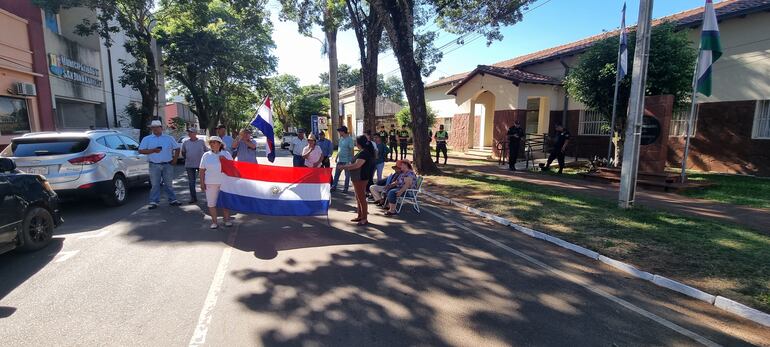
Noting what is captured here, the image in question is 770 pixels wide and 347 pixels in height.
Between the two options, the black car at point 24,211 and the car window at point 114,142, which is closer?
the black car at point 24,211

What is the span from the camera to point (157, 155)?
798cm

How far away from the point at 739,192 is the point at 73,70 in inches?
988

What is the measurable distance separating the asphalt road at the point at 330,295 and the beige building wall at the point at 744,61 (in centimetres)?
1149

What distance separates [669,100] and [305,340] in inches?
436

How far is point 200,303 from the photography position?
3.86m

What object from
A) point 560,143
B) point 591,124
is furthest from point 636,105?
point 591,124

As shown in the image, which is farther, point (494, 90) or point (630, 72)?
point (494, 90)

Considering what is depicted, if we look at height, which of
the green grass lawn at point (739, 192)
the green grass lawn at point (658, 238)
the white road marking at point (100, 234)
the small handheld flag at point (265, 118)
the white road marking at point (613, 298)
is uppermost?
the small handheld flag at point (265, 118)

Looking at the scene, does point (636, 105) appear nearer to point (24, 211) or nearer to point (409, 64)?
point (409, 64)

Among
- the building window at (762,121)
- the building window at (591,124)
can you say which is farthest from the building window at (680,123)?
the building window at (591,124)

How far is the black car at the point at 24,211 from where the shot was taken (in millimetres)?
4723

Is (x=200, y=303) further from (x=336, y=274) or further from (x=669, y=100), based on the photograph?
(x=669, y=100)

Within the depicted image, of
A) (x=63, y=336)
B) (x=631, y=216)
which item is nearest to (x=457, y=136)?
(x=631, y=216)

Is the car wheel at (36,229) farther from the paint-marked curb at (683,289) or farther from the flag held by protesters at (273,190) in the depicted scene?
the paint-marked curb at (683,289)
